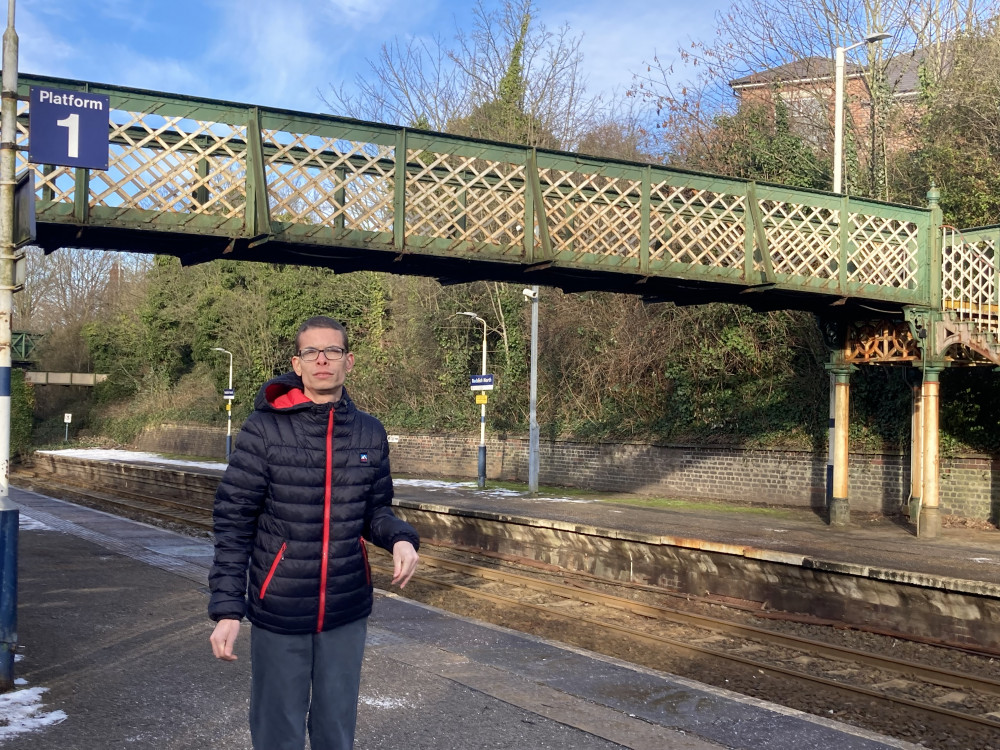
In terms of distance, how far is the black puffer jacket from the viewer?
360cm

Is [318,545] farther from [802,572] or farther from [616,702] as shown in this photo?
[802,572]

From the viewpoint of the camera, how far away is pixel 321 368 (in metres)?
3.71

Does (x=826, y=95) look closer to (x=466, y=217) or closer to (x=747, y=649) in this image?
(x=466, y=217)

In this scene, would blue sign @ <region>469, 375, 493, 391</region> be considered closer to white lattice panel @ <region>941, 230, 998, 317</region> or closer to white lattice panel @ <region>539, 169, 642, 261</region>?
white lattice panel @ <region>539, 169, 642, 261</region>

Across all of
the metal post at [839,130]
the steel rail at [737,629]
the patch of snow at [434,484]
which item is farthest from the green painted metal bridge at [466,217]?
the patch of snow at [434,484]

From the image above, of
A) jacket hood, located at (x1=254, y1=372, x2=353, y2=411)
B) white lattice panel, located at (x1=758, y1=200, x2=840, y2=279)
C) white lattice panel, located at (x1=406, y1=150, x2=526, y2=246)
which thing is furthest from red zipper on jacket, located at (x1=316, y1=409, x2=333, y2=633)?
white lattice panel, located at (x1=758, y1=200, x2=840, y2=279)

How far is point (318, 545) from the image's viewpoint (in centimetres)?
365

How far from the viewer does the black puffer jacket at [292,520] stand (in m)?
3.60

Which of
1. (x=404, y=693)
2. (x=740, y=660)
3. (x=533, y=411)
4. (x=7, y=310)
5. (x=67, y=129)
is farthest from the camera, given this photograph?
(x=533, y=411)

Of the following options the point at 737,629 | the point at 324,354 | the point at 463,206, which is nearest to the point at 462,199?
the point at 463,206

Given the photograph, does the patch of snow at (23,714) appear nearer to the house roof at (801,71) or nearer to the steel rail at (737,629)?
the steel rail at (737,629)

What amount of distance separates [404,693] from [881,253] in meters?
13.7

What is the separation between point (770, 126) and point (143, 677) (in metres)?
24.5

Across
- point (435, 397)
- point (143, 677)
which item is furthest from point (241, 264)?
point (143, 677)
